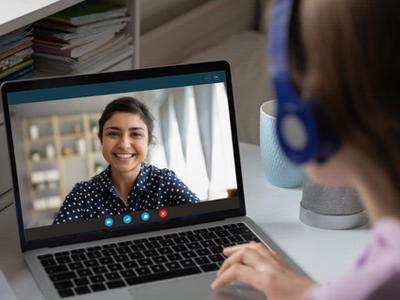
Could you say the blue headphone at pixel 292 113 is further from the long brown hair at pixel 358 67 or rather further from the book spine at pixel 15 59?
the book spine at pixel 15 59

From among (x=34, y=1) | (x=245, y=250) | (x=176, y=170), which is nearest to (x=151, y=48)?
(x=34, y=1)

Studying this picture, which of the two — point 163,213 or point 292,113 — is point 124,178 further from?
point 292,113

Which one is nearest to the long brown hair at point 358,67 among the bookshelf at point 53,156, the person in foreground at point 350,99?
the person in foreground at point 350,99

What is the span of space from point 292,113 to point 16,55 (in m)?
1.03

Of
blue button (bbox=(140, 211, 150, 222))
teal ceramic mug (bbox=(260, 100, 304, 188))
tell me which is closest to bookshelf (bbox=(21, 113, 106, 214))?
blue button (bbox=(140, 211, 150, 222))

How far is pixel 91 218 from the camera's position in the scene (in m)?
1.27

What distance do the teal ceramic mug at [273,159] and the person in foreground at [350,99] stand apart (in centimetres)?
79

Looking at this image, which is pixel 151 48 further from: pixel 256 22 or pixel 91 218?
pixel 91 218

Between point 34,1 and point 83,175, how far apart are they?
15.6 inches

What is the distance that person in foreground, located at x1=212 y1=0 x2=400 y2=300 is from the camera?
573 millimetres

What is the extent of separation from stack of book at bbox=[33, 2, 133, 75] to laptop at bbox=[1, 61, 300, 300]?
1.30 ft

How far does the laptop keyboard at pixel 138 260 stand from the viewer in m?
1.16

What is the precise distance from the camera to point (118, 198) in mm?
1282

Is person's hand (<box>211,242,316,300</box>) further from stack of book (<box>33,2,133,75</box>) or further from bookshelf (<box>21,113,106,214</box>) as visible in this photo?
stack of book (<box>33,2,133,75</box>)
